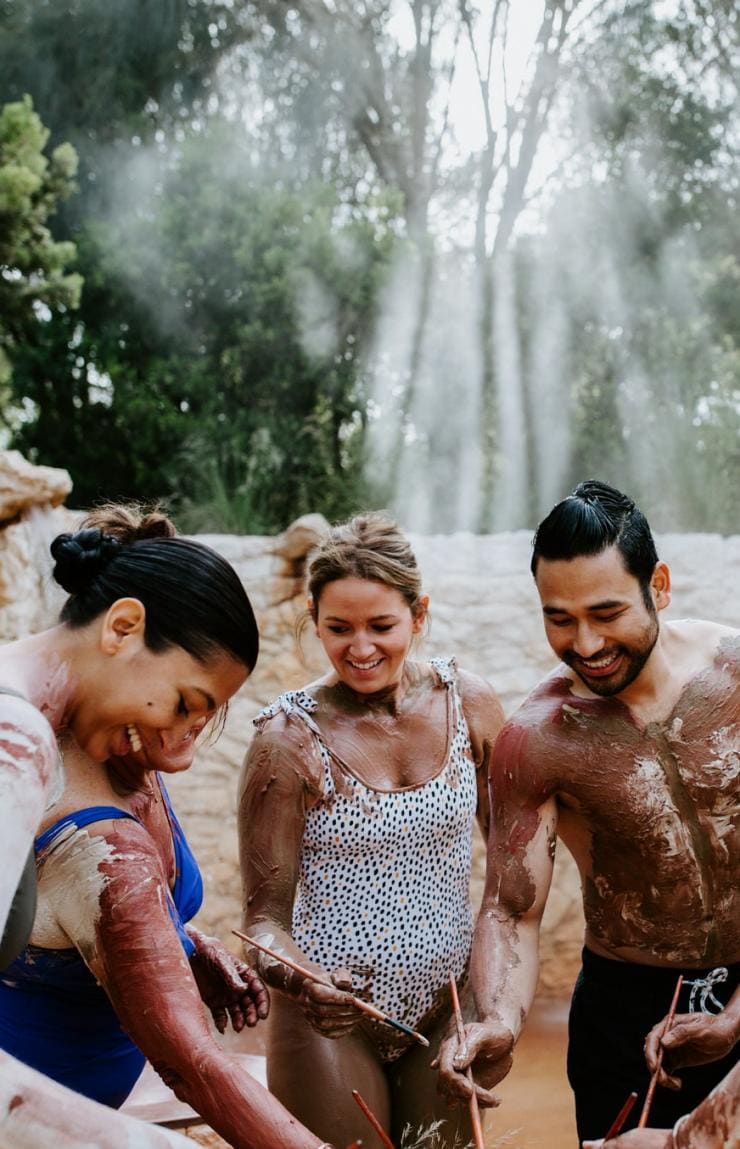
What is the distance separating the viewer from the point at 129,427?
916 centimetres

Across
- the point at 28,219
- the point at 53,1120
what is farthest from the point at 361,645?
the point at 28,219

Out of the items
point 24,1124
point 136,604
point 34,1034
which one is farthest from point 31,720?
point 34,1034

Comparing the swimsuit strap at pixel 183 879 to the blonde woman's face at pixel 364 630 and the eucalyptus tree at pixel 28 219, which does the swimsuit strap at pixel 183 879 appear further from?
the eucalyptus tree at pixel 28 219

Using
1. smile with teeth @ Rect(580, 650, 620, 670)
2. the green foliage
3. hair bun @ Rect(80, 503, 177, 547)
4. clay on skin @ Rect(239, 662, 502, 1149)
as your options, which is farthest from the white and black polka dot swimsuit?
the green foliage

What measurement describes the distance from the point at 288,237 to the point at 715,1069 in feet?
28.1

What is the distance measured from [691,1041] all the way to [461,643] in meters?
4.00

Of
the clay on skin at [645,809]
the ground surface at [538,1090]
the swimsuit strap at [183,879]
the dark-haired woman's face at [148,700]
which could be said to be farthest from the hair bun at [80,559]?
the ground surface at [538,1090]

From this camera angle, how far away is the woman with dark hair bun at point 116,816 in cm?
163

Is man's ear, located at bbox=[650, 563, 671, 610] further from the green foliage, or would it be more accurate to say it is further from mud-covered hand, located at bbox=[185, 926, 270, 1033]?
the green foliage

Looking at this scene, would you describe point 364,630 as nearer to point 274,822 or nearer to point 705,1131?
point 274,822

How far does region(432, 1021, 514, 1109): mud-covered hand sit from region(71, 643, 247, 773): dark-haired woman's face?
856 millimetres

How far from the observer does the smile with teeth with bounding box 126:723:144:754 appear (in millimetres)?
1806

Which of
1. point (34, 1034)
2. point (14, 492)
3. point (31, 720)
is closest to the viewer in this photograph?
→ point (31, 720)

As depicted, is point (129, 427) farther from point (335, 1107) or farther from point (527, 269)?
point (335, 1107)
